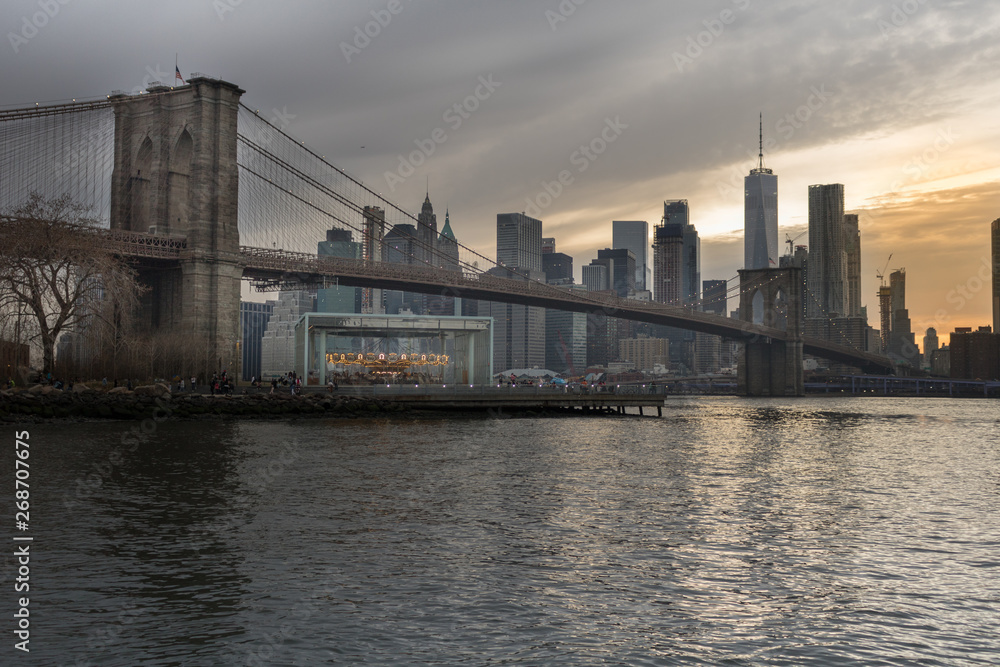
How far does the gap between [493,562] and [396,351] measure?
178 ft

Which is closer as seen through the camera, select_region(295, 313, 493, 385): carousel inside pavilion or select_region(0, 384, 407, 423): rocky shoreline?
select_region(0, 384, 407, 423): rocky shoreline

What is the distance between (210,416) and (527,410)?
2336cm

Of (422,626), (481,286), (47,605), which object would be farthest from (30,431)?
→ (481,286)

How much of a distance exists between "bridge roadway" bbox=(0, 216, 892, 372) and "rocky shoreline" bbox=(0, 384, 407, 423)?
34.1ft

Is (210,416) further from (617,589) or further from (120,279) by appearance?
(617,589)

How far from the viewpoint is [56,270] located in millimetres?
46250

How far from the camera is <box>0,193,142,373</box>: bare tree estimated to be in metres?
45.3

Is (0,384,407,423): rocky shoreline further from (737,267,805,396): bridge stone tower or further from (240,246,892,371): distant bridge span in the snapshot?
(737,267,805,396): bridge stone tower

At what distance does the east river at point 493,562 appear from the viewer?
34.6 ft

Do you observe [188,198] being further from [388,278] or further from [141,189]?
[388,278]

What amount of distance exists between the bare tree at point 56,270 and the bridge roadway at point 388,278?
2.18 metres

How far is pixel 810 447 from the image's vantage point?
42375mm

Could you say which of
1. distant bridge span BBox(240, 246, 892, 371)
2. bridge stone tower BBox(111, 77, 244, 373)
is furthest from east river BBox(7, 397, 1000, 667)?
distant bridge span BBox(240, 246, 892, 371)

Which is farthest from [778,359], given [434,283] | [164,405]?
[164,405]
